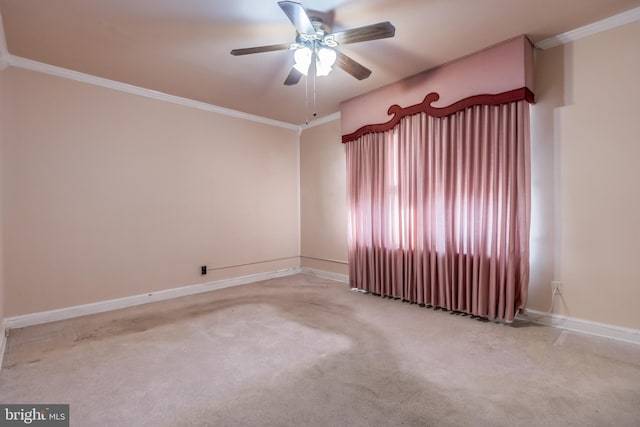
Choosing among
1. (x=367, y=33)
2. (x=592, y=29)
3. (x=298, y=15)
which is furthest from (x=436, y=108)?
(x=298, y=15)

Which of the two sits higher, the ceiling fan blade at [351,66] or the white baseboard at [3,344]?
the ceiling fan blade at [351,66]

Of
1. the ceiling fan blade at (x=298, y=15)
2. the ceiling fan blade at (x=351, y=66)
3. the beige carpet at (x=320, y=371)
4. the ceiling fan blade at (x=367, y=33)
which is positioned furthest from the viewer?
the ceiling fan blade at (x=351, y=66)

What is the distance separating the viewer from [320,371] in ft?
6.63

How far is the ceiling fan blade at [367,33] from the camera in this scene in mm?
2012

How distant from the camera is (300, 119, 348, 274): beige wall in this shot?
15.0 ft

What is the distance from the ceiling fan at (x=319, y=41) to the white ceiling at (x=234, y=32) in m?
0.20

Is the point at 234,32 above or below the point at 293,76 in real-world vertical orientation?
above

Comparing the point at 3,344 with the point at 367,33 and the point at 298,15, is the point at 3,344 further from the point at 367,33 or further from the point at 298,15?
the point at 367,33

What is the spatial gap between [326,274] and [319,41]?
3.38m

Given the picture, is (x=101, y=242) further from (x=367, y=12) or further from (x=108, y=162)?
(x=367, y=12)

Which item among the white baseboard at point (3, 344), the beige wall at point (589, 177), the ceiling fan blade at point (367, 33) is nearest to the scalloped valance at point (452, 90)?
the beige wall at point (589, 177)

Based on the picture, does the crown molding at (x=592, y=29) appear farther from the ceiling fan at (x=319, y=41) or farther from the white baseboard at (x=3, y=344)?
the white baseboard at (x=3, y=344)

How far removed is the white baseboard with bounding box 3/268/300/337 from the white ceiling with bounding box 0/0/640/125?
248cm

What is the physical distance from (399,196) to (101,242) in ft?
11.2
